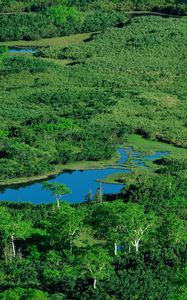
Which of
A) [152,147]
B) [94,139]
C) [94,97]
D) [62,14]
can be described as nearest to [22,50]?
[62,14]

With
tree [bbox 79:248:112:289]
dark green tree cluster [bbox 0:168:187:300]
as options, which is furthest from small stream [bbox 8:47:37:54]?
tree [bbox 79:248:112:289]

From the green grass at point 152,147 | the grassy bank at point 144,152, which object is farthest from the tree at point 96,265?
the green grass at point 152,147

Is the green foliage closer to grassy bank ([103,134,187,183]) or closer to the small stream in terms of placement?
the small stream

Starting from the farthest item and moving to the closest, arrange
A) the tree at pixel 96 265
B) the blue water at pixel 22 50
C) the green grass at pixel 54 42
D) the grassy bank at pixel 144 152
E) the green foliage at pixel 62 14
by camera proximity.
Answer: the green foliage at pixel 62 14, the green grass at pixel 54 42, the blue water at pixel 22 50, the grassy bank at pixel 144 152, the tree at pixel 96 265

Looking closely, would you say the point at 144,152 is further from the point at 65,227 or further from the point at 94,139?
the point at 65,227

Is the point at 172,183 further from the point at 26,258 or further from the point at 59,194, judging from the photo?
the point at 26,258

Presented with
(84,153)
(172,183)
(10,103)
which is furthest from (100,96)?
(172,183)

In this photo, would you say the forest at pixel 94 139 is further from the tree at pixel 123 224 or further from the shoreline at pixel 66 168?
the shoreline at pixel 66 168
